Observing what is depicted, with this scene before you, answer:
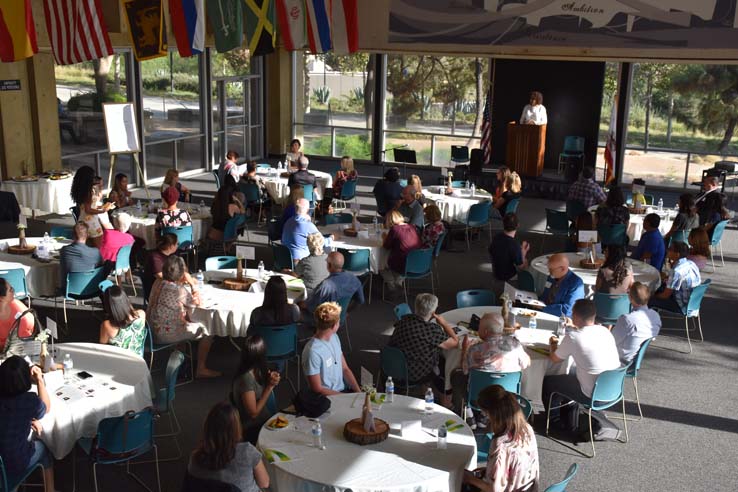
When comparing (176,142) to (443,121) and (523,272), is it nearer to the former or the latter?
(443,121)

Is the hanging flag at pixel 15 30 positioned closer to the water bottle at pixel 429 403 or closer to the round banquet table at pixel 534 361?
the round banquet table at pixel 534 361

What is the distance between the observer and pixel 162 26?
479 inches

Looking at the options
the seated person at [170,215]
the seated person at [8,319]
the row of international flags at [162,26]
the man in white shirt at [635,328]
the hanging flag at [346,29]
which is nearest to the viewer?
the seated person at [8,319]

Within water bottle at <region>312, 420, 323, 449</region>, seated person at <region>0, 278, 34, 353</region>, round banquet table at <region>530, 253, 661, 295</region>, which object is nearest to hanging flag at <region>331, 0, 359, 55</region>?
round banquet table at <region>530, 253, 661, 295</region>

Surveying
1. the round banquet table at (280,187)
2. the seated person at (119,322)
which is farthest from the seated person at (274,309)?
the round banquet table at (280,187)

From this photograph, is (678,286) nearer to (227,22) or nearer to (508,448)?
(508,448)

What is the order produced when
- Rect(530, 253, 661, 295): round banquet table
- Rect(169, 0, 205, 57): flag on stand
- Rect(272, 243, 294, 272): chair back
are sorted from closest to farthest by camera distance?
Rect(530, 253, 661, 295): round banquet table → Rect(272, 243, 294, 272): chair back → Rect(169, 0, 205, 57): flag on stand

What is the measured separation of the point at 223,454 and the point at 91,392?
6.76 ft

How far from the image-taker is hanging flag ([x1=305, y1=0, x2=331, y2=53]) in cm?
1462

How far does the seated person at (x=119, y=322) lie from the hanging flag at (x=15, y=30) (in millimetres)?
7239

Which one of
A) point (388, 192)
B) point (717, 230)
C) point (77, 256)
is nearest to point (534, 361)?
point (77, 256)

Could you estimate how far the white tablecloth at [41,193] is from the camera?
15203 mm

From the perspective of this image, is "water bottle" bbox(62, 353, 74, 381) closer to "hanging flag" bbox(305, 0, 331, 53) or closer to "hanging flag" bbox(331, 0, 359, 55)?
"hanging flag" bbox(305, 0, 331, 53)

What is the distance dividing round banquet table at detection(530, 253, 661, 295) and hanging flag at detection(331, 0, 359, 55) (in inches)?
252
